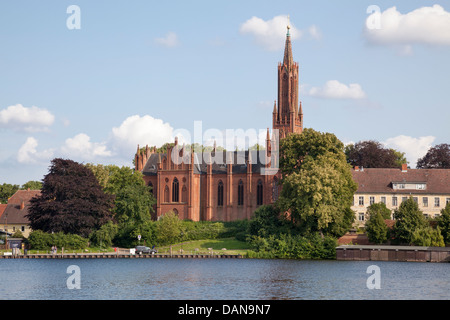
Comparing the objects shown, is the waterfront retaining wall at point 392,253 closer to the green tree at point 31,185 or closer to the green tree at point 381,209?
the green tree at point 381,209

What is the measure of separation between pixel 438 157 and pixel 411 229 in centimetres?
3643

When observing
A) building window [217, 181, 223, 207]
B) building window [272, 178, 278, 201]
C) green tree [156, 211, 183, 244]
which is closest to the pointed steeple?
building window [272, 178, 278, 201]

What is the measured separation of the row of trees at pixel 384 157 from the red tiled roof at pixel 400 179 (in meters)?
12.1

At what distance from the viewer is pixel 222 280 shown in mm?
55656

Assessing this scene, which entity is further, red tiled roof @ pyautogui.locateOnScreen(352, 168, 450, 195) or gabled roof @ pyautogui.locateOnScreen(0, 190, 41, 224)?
gabled roof @ pyautogui.locateOnScreen(0, 190, 41, 224)

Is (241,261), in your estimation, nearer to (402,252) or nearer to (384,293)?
(402,252)

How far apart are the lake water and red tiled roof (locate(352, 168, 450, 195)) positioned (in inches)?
912

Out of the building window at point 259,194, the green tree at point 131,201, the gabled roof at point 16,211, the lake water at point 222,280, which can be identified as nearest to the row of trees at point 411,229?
the lake water at point 222,280

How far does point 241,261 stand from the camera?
2990 inches

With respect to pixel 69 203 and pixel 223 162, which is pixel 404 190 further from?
pixel 69 203

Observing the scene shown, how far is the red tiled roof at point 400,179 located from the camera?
9375 cm

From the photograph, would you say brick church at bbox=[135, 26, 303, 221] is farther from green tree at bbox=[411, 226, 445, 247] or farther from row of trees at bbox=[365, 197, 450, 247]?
green tree at bbox=[411, 226, 445, 247]

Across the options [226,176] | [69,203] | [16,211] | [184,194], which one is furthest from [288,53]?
[16,211]

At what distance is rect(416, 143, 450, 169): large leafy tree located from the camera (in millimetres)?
110625
